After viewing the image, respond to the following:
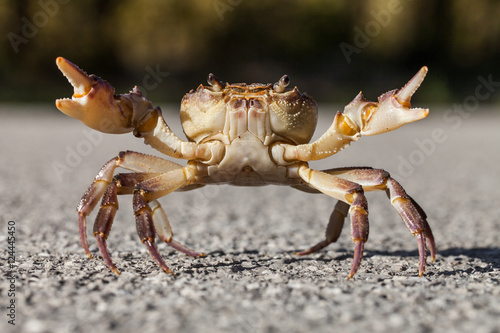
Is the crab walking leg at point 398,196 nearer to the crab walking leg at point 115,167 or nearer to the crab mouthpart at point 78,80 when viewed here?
the crab walking leg at point 115,167

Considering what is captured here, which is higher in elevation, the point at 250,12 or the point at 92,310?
the point at 250,12

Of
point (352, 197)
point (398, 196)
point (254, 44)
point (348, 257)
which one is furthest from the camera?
point (254, 44)

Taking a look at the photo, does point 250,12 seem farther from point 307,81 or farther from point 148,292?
point 148,292

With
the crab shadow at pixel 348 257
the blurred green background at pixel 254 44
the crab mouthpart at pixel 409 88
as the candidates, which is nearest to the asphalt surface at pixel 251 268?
the crab shadow at pixel 348 257

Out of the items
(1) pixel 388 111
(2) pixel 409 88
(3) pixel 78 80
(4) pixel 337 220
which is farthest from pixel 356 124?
(3) pixel 78 80

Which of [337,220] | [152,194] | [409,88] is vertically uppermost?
[409,88]

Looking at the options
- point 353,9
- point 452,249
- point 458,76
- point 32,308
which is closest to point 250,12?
point 353,9

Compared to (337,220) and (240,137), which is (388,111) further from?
(337,220)
